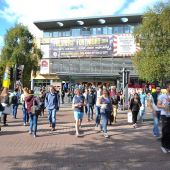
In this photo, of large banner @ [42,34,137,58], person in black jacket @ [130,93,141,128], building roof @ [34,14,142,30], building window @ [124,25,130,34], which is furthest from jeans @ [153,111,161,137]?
building window @ [124,25,130,34]

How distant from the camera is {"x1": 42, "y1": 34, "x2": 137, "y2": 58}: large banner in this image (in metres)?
65.9

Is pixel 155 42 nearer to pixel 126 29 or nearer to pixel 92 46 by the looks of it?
pixel 126 29

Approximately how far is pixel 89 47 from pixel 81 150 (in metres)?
58.0

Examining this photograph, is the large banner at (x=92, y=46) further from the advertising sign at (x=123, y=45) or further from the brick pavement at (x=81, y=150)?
Result: the brick pavement at (x=81, y=150)

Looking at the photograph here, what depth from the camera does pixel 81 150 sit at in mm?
10734

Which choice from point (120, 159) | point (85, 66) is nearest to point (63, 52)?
point (85, 66)

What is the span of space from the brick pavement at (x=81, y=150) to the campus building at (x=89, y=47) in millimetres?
51292

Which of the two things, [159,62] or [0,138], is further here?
[159,62]

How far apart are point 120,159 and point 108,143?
8.04 feet

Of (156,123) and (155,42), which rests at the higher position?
(155,42)

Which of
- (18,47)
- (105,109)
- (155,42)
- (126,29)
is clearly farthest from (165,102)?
(126,29)

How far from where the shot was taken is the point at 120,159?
9516 millimetres

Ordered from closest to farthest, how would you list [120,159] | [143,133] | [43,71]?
[120,159] → [143,133] → [43,71]

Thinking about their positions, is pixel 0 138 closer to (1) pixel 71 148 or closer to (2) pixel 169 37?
(1) pixel 71 148
